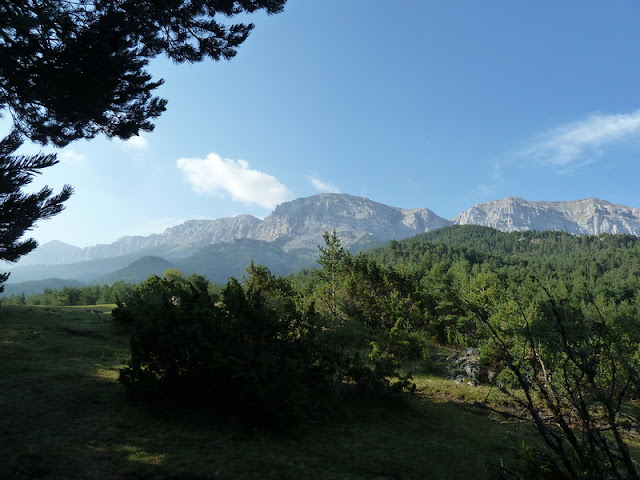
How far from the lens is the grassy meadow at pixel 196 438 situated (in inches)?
237

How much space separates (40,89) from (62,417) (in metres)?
6.84

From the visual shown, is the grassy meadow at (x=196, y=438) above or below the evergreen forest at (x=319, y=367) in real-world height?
below

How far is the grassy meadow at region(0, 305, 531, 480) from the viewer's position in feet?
19.7

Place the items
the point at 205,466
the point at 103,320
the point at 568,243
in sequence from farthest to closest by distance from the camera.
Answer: the point at 568,243 → the point at 103,320 → the point at 205,466

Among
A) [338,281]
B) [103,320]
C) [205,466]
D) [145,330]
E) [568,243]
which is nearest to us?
[205,466]

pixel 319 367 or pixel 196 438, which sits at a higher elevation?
pixel 319 367

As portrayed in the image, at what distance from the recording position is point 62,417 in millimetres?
7551

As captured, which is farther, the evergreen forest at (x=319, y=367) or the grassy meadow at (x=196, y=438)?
the grassy meadow at (x=196, y=438)

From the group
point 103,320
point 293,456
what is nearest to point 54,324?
point 103,320

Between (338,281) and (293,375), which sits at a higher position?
(338,281)

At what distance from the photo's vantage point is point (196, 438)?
732 centimetres

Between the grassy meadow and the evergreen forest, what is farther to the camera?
the grassy meadow

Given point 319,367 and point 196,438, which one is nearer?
point 196,438

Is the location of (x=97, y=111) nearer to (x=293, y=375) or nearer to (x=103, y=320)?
(x=293, y=375)
